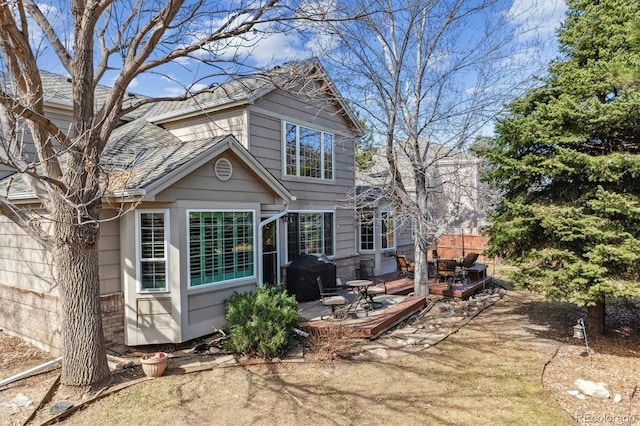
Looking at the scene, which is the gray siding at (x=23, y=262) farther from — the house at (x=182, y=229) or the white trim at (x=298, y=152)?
the white trim at (x=298, y=152)

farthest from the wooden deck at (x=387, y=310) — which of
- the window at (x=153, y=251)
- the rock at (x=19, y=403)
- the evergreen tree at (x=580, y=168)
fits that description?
the rock at (x=19, y=403)

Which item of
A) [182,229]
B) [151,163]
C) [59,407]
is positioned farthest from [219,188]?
[59,407]

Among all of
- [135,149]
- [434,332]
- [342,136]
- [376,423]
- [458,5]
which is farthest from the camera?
[342,136]

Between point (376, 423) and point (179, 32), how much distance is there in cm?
739

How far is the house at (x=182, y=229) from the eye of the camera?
7.70 meters

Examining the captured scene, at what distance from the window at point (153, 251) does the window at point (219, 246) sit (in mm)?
499

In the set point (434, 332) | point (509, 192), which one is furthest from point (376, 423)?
point (509, 192)

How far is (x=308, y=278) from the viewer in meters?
11.0

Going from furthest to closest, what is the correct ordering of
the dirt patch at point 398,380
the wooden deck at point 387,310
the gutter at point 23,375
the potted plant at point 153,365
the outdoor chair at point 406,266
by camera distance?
Result: the outdoor chair at point 406,266 → the wooden deck at point 387,310 → the potted plant at point 153,365 → the gutter at point 23,375 → the dirt patch at point 398,380

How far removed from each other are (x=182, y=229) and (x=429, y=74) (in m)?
8.39

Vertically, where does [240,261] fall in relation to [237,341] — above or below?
above

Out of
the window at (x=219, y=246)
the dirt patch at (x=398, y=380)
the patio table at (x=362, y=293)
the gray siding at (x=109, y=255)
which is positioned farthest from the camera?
the patio table at (x=362, y=293)

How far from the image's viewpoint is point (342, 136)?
47.1 feet

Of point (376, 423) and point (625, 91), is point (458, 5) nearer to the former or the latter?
point (625, 91)
